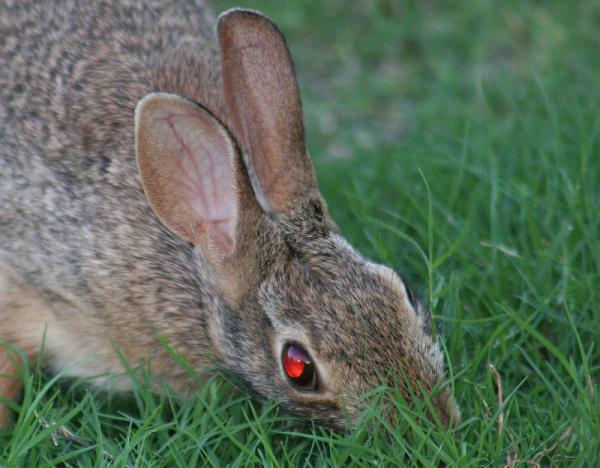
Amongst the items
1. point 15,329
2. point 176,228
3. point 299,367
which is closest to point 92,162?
point 176,228

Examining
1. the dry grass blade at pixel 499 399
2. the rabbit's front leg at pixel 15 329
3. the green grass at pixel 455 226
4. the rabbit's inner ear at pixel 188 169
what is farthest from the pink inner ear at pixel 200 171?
the dry grass blade at pixel 499 399

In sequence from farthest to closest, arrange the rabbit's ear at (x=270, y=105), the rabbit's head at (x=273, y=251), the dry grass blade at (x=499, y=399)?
the rabbit's ear at (x=270, y=105), the dry grass blade at (x=499, y=399), the rabbit's head at (x=273, y=251)

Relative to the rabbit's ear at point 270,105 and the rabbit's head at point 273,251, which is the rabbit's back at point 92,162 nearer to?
the rabbit's head at point 273,251

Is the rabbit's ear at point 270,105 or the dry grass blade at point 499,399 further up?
the rabbit's ear at point 270,105

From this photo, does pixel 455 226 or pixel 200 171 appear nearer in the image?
pixel 200 171

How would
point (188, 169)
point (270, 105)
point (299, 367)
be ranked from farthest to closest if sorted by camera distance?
point (270, 105) < point (188, 169) < point (299, 367)

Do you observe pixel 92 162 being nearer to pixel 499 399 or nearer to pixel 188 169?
pixel 188 169

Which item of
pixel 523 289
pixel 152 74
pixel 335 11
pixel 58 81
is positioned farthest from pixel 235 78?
pixel 335 11

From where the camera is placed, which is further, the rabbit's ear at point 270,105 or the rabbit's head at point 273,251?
the rabbit's ear at point 270,105

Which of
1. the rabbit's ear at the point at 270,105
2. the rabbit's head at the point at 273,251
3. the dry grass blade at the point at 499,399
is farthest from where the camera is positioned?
the rabbit's ear at the point at 270,105
